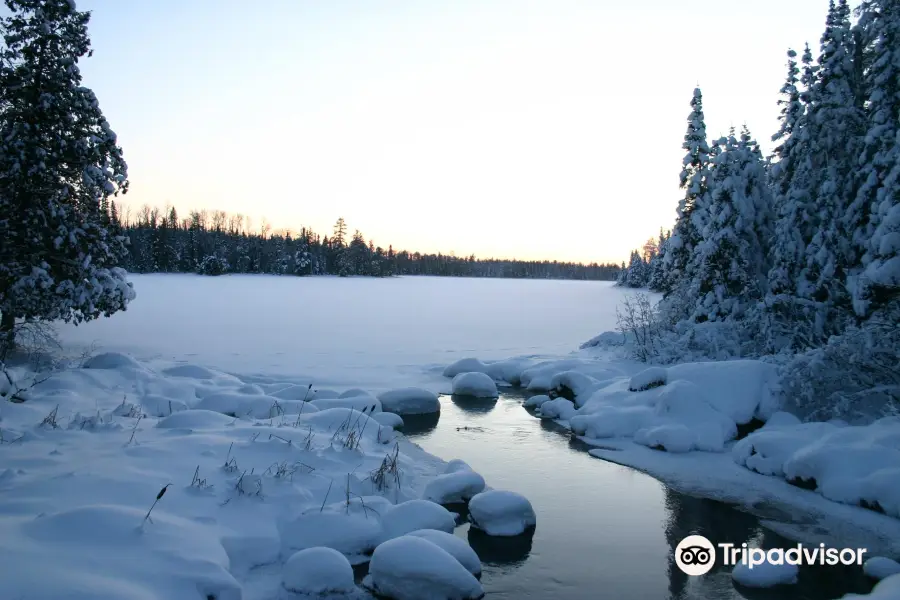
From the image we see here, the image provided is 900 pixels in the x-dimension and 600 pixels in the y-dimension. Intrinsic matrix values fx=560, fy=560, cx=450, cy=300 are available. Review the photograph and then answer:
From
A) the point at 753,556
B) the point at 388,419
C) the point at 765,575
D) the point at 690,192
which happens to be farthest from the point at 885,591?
the point at 690,192

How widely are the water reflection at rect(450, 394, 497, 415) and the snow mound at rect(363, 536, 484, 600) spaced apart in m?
8.23

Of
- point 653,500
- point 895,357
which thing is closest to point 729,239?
point 895,357

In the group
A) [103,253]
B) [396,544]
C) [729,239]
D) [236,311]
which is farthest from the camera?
[236,311]

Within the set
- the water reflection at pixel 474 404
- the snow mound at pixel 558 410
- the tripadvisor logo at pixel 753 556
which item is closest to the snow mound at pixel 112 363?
the water reflection at pixel 474 404

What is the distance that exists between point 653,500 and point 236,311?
32.5m

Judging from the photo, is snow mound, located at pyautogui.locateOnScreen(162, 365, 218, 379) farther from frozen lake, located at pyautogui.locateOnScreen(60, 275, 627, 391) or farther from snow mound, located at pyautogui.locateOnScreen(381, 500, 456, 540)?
snow mound, located at pyautogui.locateOnScreen(381, 500, 456, 540)

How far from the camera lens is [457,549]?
6109mm

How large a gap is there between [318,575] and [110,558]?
72.6 inches

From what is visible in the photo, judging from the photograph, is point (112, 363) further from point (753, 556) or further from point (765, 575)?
point (765, 575)

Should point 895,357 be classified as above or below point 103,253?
below

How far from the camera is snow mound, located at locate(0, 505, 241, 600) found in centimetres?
425

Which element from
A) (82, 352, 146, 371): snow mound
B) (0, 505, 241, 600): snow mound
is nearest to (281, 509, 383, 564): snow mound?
(0, 505, 241, 600): snow mound

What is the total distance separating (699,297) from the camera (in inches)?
796

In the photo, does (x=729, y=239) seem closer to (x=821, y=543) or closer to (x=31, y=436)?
(x=821, y=543)
